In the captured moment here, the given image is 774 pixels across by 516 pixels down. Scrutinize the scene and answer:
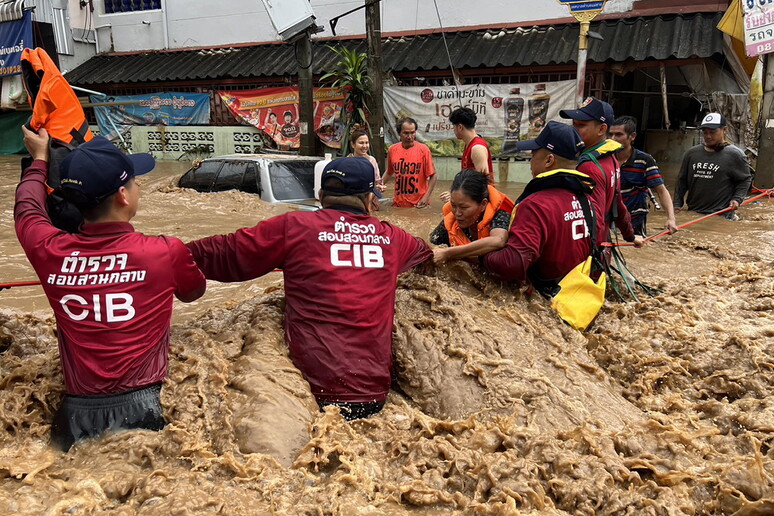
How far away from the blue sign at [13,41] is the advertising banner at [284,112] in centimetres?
634

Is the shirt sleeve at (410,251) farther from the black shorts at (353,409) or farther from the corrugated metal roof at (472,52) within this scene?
the corrugated metal roof at (472,52)

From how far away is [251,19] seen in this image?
15.9 m

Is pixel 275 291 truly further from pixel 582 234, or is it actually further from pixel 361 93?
pixel 361 93

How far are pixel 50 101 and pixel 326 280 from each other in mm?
1725

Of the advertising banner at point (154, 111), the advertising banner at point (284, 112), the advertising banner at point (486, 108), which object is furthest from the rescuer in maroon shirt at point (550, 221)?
the advertising banner at point (154, 111)

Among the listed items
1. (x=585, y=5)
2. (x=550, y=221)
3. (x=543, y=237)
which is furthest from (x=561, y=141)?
(x=585, y=5)

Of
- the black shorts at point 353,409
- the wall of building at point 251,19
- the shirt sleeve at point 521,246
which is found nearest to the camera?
the black shorts at point 353,409

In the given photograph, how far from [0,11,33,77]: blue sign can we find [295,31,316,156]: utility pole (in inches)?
401

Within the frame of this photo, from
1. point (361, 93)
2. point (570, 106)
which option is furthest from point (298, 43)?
point (570, 106)

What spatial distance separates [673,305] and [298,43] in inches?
360

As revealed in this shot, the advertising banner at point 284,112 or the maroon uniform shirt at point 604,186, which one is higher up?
the advertising banner at point 284,112

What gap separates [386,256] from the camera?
3.03 meters

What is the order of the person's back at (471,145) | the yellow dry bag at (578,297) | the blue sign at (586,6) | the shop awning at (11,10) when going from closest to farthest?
the yellow dry bag at (578,297), the person's back at (471,145), the blue sign at (586,6), the shop awning at (11,10)

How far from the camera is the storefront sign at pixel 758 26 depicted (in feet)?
29.7
